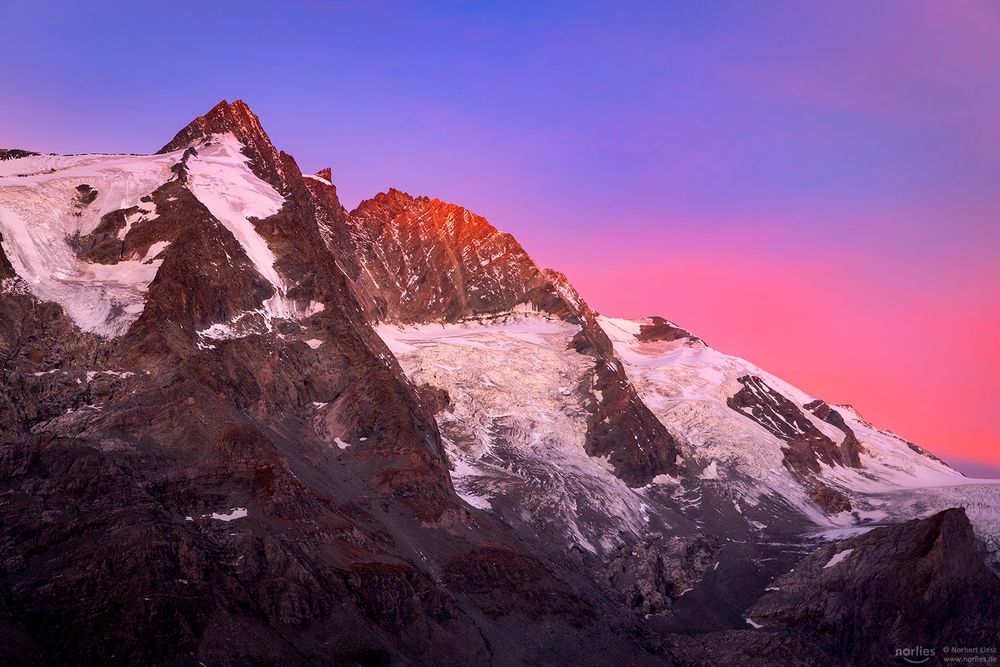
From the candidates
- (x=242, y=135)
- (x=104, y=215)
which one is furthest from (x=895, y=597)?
(x=242, y=135)

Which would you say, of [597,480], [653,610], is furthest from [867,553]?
[597,480]

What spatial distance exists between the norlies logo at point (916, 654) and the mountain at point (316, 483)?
2.01 m

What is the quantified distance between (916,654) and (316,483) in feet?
219

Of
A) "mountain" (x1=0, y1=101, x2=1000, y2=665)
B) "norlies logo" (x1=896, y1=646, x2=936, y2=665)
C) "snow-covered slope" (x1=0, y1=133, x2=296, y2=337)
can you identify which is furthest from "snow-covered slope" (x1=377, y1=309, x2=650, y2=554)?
"norlies logo" (x1=896, y1=646, x2=936, y2=665)

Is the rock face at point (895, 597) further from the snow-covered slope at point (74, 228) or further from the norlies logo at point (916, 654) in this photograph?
the snow-covered slope at point (74, 228)

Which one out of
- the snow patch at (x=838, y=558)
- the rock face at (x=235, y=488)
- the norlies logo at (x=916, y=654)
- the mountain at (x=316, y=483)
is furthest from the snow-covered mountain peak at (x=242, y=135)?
the norlies logo at (x=916, y=654)

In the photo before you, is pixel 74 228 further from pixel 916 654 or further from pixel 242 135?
pixel 916 654

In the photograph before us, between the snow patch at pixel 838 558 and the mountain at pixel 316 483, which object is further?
the snow patch at pixel 838 558

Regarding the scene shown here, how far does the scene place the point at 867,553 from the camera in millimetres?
132125

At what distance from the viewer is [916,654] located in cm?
11762

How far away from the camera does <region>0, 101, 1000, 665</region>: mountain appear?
275 feet

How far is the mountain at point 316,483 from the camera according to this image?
83688 millimetres

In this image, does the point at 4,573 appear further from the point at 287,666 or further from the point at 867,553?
the point at 867,553

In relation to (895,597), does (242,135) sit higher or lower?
higher
